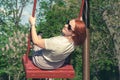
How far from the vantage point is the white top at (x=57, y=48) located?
194 inches

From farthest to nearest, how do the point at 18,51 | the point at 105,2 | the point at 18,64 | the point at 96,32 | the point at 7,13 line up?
the point at 7,13 < the point at 18,64 < the point at 18,51 < the point at 96,32 < the point at 105,2

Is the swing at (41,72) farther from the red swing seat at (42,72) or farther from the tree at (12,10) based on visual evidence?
the tree at (12,10)

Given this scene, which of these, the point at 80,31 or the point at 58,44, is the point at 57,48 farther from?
the point at 80,31

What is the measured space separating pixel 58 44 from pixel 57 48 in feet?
0.16

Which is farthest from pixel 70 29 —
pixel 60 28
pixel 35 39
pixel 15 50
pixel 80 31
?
pixel 60 28

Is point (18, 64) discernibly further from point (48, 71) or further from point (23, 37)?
point (48, 71)

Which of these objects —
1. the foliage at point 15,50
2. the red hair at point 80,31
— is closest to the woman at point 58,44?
the red hair at point 80,31

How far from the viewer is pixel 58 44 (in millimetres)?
4965

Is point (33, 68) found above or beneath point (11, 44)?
above

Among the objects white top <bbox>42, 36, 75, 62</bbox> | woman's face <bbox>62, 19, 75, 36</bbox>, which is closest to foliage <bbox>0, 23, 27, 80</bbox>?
white top <bbox>42, 36, 75, 62</bbox>

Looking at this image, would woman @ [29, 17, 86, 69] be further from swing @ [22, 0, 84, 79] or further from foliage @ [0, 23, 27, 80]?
foliage @ [0, 23, 27, 80]

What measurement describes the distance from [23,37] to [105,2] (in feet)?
34.6

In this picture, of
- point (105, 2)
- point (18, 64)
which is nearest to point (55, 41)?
point (105, 2)

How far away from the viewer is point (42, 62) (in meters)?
5.14
